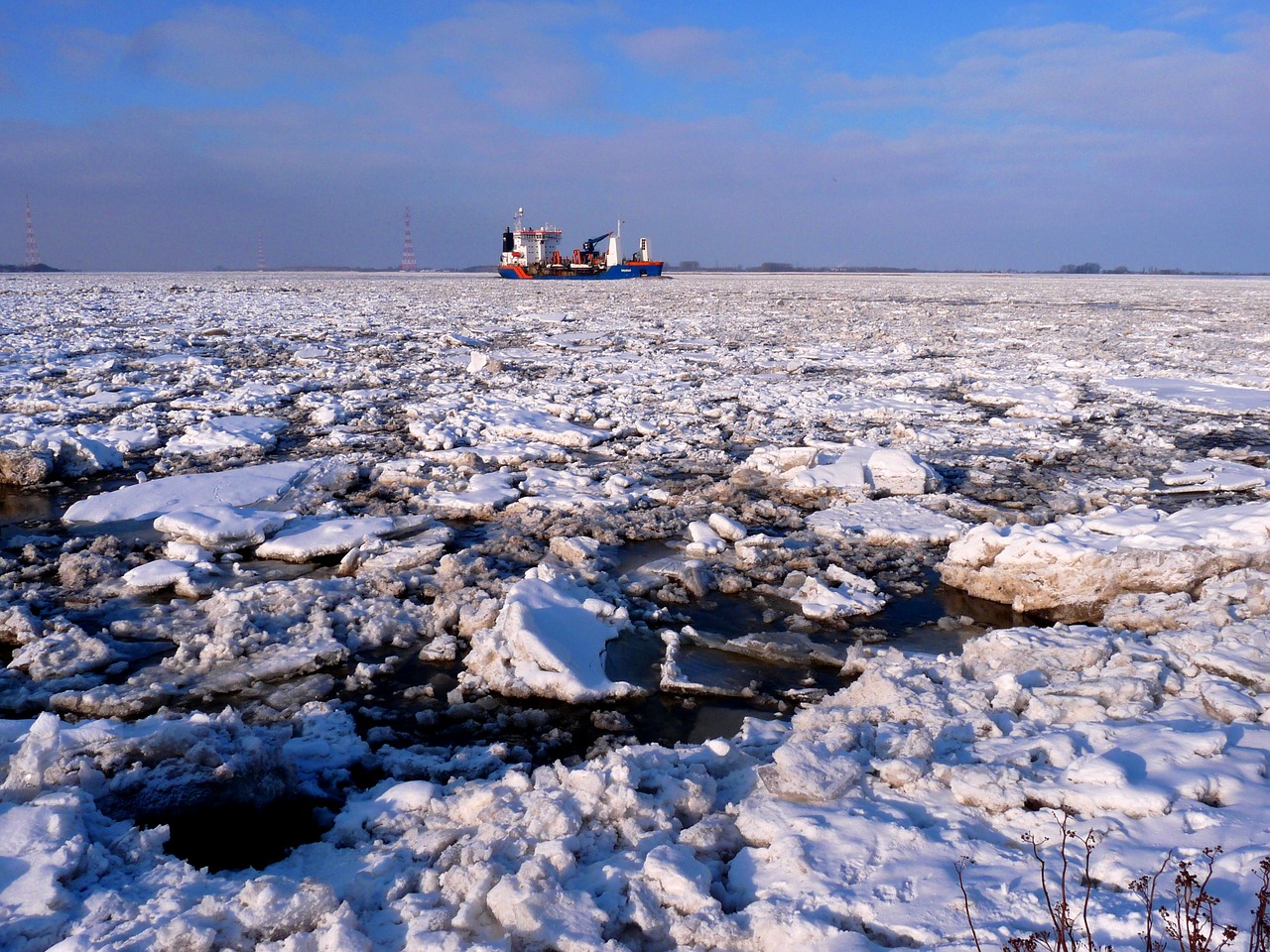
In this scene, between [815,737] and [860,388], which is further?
[860,388]

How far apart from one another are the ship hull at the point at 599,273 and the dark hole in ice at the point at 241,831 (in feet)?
158

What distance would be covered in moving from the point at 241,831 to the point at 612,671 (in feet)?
4.94

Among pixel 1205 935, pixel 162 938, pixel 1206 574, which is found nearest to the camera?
pixel 1205 935

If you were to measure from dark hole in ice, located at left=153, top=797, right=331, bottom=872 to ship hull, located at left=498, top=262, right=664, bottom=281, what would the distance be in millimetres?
48059

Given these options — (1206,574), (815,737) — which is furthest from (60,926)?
(1206,574)

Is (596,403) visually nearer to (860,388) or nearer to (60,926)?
(860,388)

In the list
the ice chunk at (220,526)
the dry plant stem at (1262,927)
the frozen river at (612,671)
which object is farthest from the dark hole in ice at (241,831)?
the ice chunk at (220,526)

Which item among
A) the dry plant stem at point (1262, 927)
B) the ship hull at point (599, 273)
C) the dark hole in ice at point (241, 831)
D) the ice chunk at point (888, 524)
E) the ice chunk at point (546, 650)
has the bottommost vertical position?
the dark hole in ice at point (241, 831)

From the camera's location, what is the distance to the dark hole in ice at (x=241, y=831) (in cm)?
226

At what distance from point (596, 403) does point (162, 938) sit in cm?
731

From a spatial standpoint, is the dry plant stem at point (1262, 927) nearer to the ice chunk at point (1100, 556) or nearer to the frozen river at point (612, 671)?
the frozen river at point (612, 671)

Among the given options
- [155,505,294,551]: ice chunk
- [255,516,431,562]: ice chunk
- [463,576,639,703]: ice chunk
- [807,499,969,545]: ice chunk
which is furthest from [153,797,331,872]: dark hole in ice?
[807,499,969,545]: ice chunk

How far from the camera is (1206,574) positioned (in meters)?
3.74

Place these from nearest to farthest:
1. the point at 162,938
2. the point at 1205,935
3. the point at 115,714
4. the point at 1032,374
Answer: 1. the point at 1205,935
2. the point at 162,938
3. the point at 115,714
4. the point at 1032,374
